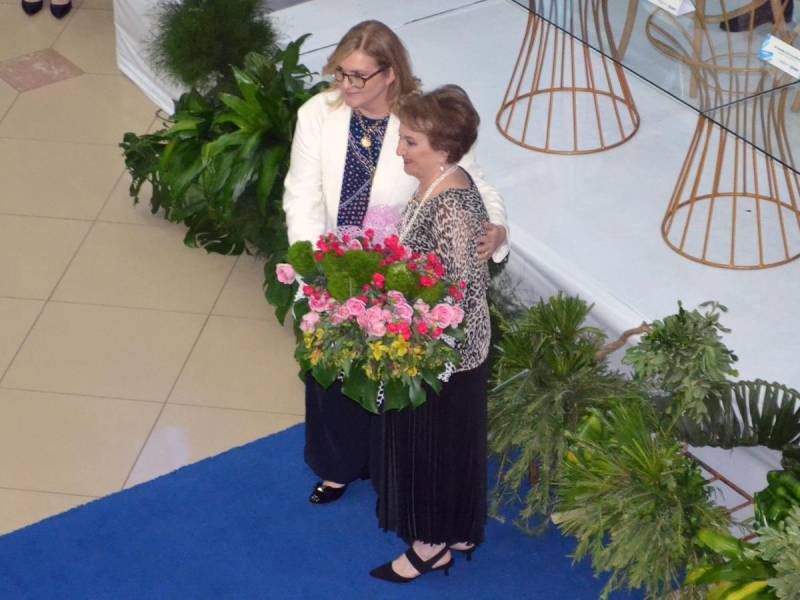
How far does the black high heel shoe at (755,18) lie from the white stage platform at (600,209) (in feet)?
2.69

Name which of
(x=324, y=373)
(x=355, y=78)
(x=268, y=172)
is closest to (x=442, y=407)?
(x=324, y=373)

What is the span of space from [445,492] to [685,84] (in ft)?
4.75

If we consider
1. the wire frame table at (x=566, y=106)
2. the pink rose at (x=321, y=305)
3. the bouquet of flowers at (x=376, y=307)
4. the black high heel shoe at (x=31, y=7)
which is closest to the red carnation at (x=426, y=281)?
the bouquet of flowers at (x=376, y=307)

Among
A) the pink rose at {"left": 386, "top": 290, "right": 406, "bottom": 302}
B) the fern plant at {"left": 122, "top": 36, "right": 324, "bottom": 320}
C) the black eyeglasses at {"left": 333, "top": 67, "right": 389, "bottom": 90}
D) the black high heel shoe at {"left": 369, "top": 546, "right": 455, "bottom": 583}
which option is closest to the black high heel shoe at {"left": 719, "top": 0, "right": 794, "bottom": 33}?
the black eyeglasses at {"left": 333, "top": 67, "right": 389, "bottom": 90}

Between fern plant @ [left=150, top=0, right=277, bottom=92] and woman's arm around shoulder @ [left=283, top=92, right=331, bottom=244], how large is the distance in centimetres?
180

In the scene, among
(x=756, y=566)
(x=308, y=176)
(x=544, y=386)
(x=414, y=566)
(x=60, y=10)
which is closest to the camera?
(x=756, y=566)

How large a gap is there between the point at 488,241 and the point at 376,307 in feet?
1.46

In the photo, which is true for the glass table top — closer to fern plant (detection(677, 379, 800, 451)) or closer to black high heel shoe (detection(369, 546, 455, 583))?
fern plant (detection(677, 379, 800, 451))

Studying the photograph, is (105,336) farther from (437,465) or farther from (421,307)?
(421,307)

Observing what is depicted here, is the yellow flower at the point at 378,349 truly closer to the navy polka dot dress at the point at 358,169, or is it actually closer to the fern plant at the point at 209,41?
the navy polka dot dress at the point at 358,169

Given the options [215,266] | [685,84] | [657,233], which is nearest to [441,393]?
[685,84]

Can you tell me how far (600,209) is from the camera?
5.13 m

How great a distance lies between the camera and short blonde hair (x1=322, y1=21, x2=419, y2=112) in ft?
11.8

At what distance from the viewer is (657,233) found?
4969 mm
